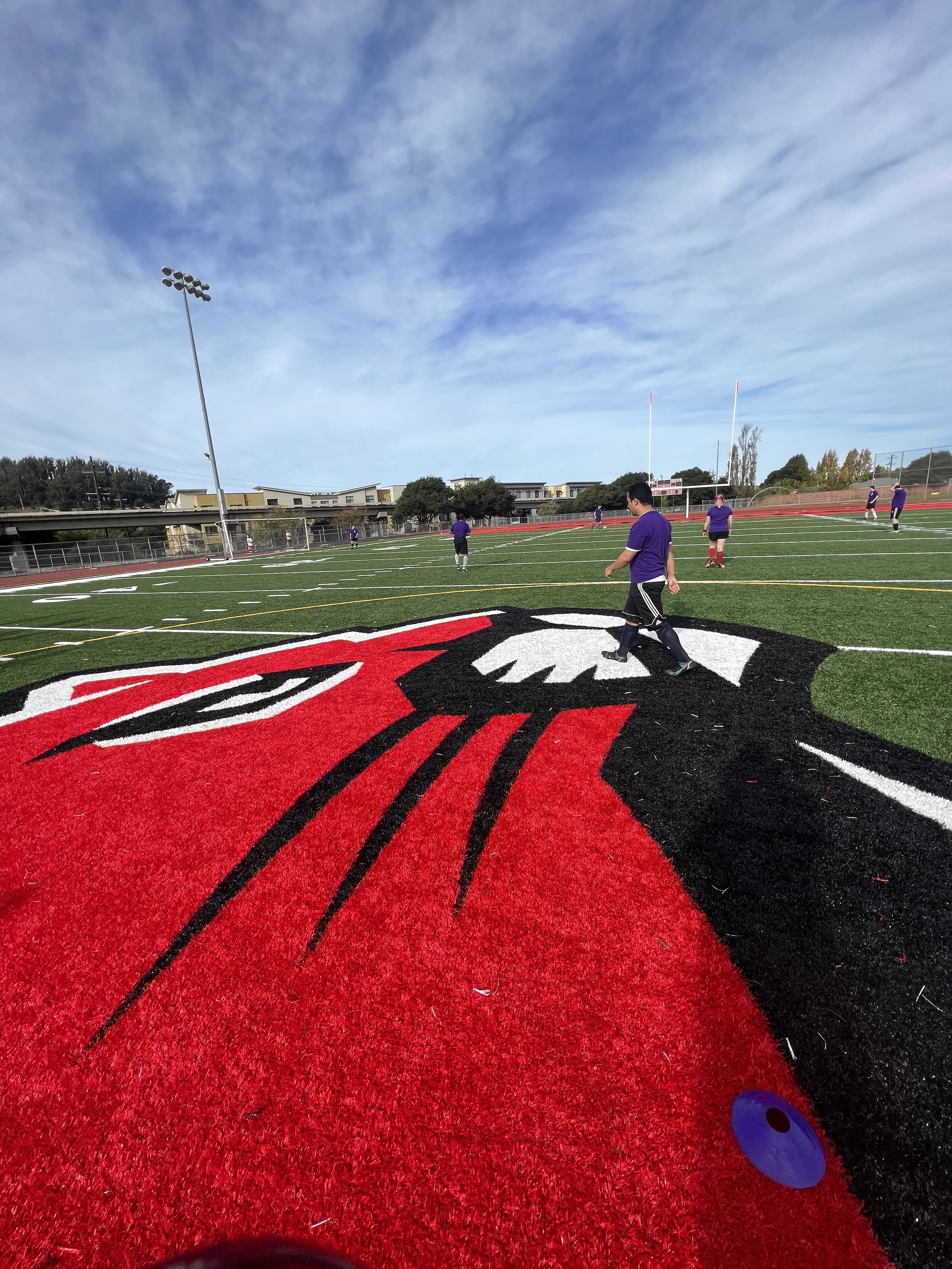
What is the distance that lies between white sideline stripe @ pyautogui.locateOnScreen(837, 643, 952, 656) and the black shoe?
1.92 meters

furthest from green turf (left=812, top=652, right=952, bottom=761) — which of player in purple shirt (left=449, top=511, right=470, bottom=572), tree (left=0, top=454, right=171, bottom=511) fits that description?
tree (left=0, top=454, right=171, bottom=511)

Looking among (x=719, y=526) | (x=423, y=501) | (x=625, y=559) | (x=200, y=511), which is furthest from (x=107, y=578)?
(x=423, y=501)

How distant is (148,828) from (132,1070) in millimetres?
1808

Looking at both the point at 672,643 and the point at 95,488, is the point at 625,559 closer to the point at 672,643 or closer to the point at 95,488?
the point at 672,643

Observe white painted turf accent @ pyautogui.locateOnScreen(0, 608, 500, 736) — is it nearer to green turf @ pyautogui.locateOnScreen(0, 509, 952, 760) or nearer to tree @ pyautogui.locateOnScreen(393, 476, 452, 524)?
green turf @ pyautogui.locateOnScreen(0, 509, 952, 760)

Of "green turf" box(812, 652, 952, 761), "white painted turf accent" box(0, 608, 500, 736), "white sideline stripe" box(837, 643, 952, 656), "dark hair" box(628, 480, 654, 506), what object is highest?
"dark hair" box(628, 480, 654, 506)

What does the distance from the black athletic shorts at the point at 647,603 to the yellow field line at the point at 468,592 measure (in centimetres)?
650

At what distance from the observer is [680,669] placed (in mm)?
5746

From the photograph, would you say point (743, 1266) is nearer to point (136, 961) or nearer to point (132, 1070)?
point (132, 1070)

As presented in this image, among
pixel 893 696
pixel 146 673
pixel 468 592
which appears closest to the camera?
pixel 893 696

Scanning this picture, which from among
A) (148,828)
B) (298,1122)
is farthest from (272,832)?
(298,1122)

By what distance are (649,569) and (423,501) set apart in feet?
253

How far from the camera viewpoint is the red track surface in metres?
1.45

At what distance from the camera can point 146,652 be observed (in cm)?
841
